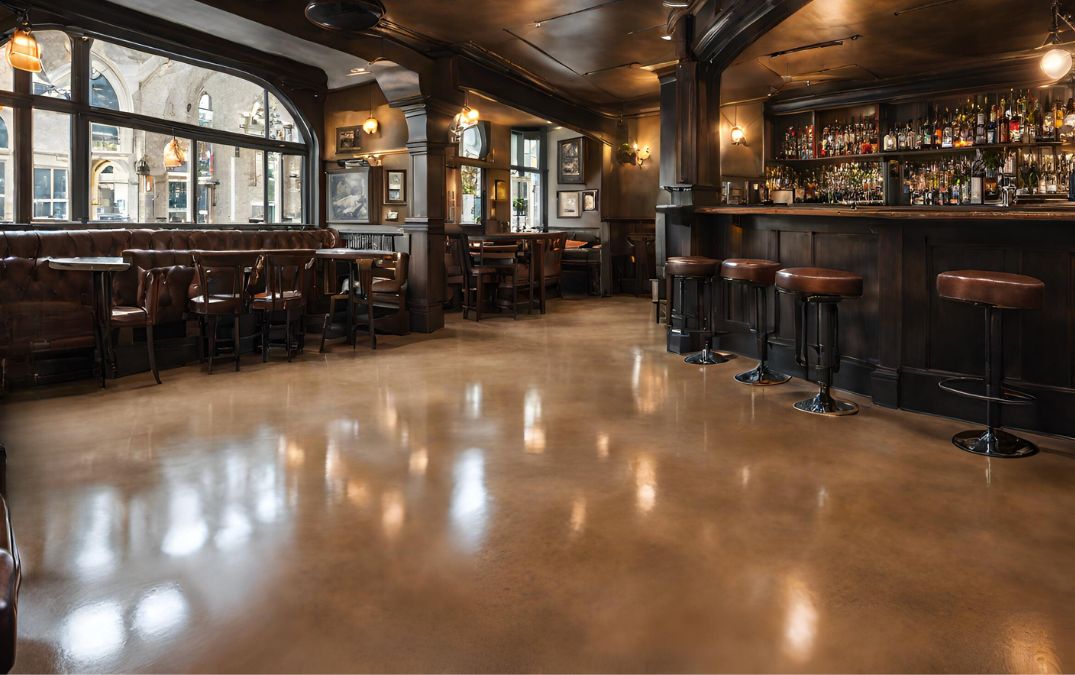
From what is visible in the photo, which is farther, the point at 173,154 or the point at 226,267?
the point at 173,154

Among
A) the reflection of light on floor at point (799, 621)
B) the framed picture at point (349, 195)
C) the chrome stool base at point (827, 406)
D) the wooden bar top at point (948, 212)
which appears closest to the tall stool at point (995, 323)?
the wooden bar top at point (948, 212)

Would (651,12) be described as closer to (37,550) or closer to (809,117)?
(809,117)

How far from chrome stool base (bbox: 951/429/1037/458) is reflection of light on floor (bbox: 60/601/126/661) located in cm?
379

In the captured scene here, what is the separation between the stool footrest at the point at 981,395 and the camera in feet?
11.8

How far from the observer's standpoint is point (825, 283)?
4312mm

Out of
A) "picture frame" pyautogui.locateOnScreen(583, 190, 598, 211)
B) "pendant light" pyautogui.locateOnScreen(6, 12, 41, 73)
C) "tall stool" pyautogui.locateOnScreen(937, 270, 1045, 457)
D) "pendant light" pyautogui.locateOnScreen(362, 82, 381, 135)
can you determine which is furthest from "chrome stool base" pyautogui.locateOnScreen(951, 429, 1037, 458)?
"picture frame" pyautogui.locateOnScreen(583, 190, 598, 211)

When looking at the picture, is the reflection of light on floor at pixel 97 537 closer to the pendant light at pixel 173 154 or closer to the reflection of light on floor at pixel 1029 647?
the reflection of light on floor at pixel 1029 647

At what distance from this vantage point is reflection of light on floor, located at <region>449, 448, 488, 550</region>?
8.61 feet

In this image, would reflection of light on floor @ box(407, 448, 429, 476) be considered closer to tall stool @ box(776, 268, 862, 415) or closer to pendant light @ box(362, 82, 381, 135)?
tall stool @ box(776, 268, 862, 415)

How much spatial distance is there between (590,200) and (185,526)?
10446mm

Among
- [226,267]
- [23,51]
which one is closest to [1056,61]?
[226,267]

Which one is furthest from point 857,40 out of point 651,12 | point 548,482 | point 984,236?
point 548,482

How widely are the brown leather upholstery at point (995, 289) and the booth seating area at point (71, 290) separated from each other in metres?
4.97

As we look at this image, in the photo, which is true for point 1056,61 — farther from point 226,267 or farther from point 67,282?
point 67,282
